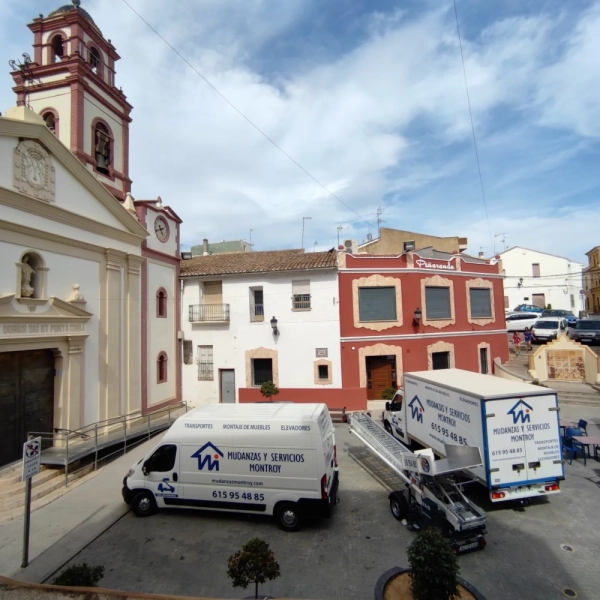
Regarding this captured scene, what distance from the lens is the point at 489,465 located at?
749cm

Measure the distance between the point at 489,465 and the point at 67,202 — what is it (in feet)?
44.9

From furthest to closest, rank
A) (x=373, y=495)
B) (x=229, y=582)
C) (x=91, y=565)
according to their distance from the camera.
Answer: (x=373, y=495)
(x=91, y=565)
(x=229, y=582)

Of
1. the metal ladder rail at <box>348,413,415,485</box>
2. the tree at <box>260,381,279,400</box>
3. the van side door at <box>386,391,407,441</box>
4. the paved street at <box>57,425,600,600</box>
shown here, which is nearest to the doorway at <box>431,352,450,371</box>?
the van side door at <box>386,391,407,441</box>

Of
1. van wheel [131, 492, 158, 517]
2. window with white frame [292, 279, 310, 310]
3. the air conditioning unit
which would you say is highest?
the air conditioning unit

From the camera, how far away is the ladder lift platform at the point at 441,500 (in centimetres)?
654

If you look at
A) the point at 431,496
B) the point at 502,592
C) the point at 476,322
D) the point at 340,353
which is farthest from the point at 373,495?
the point at 476,322

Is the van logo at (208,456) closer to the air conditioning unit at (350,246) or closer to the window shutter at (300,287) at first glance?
the window shutter at (300,287)

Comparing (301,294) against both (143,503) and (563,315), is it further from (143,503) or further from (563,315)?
(563,315)

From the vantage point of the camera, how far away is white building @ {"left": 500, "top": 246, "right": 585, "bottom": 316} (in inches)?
1662

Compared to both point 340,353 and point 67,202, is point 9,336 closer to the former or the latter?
point 67,202

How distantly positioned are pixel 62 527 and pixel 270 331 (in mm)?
10971

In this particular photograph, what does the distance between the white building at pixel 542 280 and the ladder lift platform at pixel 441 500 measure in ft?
129

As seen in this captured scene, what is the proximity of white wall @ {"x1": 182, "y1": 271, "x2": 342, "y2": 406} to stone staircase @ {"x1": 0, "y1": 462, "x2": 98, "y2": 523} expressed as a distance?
7693mm

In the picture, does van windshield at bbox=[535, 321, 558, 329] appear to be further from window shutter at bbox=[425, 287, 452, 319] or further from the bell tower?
the bell tower
